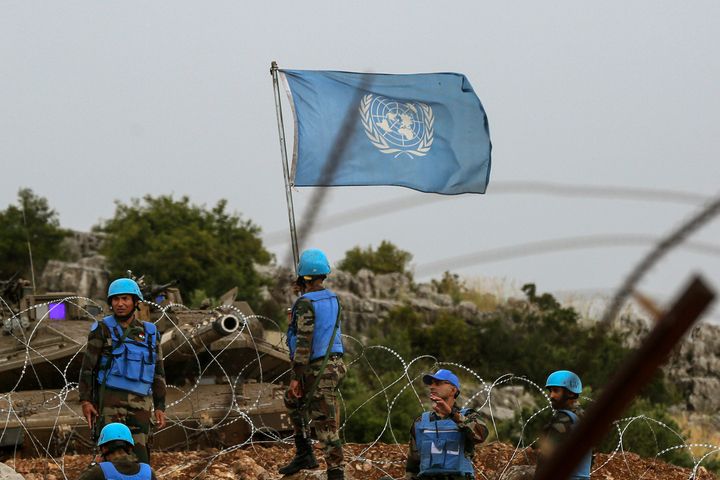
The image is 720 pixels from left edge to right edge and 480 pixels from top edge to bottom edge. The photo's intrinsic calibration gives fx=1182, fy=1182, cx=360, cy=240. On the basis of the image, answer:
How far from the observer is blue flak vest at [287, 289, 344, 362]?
8.06 meters

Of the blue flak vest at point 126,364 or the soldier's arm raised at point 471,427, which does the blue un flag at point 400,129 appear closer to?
the blue flak vest at point 126,364

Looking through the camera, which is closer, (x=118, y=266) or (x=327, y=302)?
(x=327, y=302)

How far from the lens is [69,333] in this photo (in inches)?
481

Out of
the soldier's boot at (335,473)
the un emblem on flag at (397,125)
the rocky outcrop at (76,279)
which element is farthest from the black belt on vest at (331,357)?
the rocky outcrop at (76,279)

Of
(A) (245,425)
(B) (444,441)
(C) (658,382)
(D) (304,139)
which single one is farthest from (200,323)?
(C) (658,382)

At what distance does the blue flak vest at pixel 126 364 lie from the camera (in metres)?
7.46

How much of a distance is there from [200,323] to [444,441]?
545cm

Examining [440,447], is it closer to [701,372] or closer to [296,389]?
[296,389]

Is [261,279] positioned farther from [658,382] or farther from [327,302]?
[327,302]

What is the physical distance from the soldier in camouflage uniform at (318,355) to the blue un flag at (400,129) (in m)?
2.63

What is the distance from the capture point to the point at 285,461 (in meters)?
10.1

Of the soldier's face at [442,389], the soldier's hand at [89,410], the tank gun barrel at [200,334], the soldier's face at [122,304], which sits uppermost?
the soldier's face at [122,304]

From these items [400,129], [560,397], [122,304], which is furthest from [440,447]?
[400,129]

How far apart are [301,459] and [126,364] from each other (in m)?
1.85
